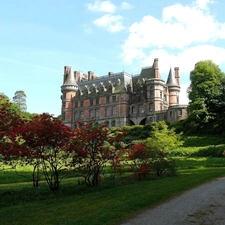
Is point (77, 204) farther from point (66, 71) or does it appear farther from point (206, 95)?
point (66, 71)

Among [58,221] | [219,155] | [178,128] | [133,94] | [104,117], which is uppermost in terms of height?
[133,94]

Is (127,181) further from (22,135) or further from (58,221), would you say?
(58,221)

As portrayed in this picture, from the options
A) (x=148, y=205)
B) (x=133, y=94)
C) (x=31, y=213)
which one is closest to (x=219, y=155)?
(x=148, y=205)

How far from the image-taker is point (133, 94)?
65.4m

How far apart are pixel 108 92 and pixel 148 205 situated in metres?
58.5

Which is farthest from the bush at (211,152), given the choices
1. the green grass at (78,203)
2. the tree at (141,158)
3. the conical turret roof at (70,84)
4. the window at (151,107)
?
the conical turret roof at (70,84)

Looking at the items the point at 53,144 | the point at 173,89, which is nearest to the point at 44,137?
the point at 53,144

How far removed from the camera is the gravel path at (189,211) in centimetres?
756

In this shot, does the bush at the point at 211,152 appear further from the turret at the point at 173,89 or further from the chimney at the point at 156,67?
the turret at the point at 173,89

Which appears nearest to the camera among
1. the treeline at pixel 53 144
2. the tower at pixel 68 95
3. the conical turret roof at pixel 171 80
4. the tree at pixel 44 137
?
the treeline at pixel 53 144

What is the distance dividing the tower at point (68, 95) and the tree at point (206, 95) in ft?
110

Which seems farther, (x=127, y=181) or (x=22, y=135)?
(x=127, y=181)

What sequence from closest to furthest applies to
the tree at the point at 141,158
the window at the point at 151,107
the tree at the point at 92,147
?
1. the tree at the point at 92,147
2. the tree at the point at 141,158
3. the window at the point at 151,107

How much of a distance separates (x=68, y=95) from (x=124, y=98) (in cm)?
1664
